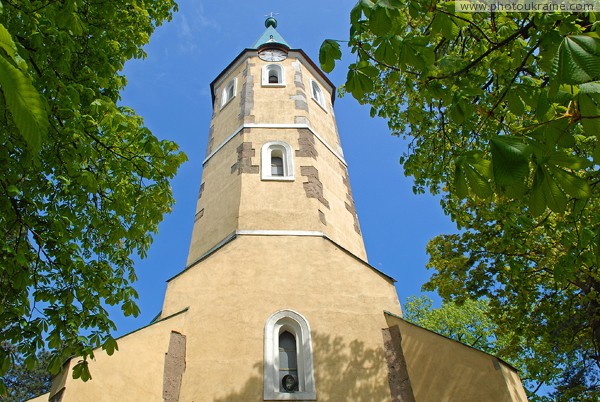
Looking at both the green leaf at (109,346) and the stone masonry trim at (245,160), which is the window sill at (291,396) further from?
the stone masonry trim at (245,160)

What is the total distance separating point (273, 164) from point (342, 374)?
5.86 m

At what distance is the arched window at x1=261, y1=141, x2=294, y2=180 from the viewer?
35.4 feet

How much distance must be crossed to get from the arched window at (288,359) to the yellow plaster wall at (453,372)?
158cm

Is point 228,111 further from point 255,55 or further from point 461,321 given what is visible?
point 461,321

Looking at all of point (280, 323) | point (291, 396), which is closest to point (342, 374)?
point (291, 396)

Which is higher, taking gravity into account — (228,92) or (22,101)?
(228,92)

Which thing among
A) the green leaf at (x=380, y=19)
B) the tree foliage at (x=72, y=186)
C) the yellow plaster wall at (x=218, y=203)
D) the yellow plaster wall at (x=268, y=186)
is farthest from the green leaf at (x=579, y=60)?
→ the yellow plaster wall at (x=218, y=203)

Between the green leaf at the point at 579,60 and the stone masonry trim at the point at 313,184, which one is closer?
the green leaf at the point at 579,60

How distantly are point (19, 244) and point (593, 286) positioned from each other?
957 cm

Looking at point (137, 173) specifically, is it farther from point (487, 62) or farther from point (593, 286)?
point (593, 286)

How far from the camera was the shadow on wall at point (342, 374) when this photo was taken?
6781 mm

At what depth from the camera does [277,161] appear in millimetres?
11586

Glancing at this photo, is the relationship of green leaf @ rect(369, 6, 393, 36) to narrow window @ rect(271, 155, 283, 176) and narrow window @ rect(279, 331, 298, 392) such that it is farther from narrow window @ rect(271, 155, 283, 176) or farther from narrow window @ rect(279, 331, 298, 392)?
narrow window @ rect(271, 155, 283, 176)

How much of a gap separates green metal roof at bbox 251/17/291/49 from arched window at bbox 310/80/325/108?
250 cm
